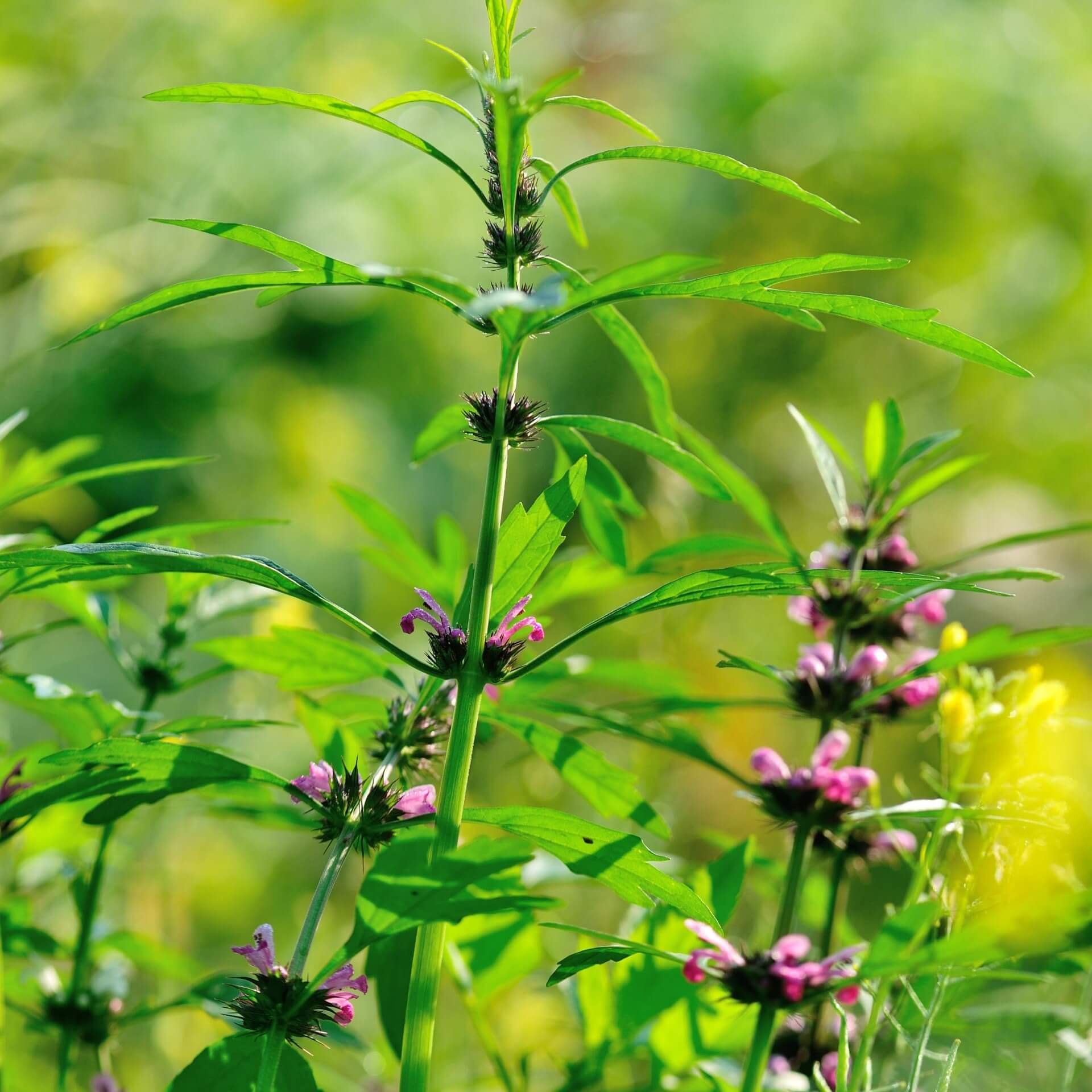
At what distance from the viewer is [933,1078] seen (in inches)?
19.6

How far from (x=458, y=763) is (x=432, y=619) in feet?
0.15

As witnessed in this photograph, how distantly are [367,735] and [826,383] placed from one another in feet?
4.63

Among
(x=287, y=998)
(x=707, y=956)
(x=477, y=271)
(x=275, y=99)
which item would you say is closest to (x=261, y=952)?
(x=287, y=998)

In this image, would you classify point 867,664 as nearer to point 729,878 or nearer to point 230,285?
point 729,878

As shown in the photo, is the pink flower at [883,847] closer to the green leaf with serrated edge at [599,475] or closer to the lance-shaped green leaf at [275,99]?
the green leaf with serrated edge at [599,475]

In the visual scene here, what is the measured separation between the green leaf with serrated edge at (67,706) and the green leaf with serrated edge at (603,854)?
0.14 metres

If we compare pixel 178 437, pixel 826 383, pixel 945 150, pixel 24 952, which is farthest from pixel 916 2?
pixel 24 952

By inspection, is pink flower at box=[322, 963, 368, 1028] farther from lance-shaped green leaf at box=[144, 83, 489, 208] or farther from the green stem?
lance-shaped green leaf at box=[144, 83, 489, 208]

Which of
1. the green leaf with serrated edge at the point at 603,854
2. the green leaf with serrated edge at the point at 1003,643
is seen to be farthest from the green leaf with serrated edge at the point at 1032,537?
the green leaf with serrated edge at the point at 603,854

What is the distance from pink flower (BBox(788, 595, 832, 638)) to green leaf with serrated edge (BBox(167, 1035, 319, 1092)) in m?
0.26

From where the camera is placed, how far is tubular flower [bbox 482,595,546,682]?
30cm

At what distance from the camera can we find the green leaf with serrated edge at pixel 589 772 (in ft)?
1.09

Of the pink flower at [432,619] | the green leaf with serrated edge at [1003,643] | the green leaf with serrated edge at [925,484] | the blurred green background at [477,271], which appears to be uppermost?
the blurred green background at [477,271]

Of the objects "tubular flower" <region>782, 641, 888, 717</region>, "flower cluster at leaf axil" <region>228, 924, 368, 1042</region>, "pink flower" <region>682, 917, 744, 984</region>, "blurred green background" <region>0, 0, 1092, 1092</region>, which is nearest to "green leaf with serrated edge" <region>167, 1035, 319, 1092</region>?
"flower cluster at leaf axil" <region>228, 924, 368, 1042</region>
